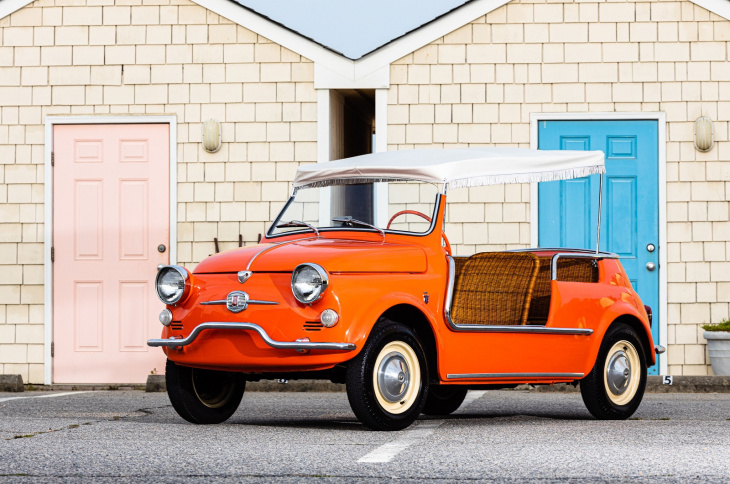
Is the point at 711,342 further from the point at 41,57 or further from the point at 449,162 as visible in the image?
the point at 41,57

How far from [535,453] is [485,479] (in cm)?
93

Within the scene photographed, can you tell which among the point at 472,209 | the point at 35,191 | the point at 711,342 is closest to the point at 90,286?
the point at 35,191

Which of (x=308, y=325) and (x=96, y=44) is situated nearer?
(x=308, y=325)

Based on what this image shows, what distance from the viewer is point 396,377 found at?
680 cm

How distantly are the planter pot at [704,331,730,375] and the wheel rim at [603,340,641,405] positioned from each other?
3.93 meters

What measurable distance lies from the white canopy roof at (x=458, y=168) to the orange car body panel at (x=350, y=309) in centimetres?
24

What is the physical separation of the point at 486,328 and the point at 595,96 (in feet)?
18.9

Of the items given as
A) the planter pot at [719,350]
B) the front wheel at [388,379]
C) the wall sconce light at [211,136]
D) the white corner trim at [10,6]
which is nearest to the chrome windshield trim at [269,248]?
the front wheel at [388,379]

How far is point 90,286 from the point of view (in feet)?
41.7

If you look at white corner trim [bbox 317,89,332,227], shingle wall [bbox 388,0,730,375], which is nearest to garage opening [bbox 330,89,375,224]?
white corner trim [bbox 317,89,332,227]

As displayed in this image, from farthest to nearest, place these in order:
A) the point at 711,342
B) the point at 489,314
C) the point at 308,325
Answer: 1. the point at 711,342
2. the point at 489,314
3. the point at 308,325

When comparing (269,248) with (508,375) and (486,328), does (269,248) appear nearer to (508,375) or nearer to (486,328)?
(486,328)

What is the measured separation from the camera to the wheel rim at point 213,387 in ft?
24.4

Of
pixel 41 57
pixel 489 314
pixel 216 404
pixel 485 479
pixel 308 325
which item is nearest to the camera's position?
pixel 485 479
